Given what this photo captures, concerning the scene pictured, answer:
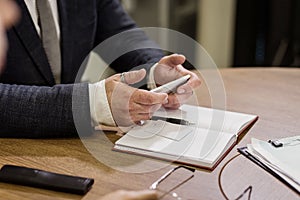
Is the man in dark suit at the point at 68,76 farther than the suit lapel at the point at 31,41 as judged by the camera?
No

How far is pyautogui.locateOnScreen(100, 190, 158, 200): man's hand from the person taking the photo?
88cm

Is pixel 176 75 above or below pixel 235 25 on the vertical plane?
above

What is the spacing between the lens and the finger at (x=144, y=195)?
89 cm

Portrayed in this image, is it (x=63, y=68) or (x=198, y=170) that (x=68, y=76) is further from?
(x=198, y=170)

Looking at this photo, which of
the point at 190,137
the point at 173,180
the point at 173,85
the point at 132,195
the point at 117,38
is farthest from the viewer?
the point at 117,38

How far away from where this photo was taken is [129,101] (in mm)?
1185

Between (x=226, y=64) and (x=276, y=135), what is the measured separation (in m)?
1.92

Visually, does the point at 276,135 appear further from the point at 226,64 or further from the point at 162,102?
the point at 226,64

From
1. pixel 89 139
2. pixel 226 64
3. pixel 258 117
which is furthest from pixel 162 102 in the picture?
pixel 226 64

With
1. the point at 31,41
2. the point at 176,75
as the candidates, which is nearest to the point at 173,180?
the point at 176,75

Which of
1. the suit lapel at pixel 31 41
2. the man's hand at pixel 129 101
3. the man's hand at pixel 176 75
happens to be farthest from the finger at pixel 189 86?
the suit lapel at pixel 31 41

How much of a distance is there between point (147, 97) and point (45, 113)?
23cm

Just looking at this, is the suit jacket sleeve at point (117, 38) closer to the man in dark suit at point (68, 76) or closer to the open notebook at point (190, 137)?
the man in dark suit at point (68, 76)

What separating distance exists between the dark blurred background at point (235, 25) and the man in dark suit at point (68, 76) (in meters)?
1.27
